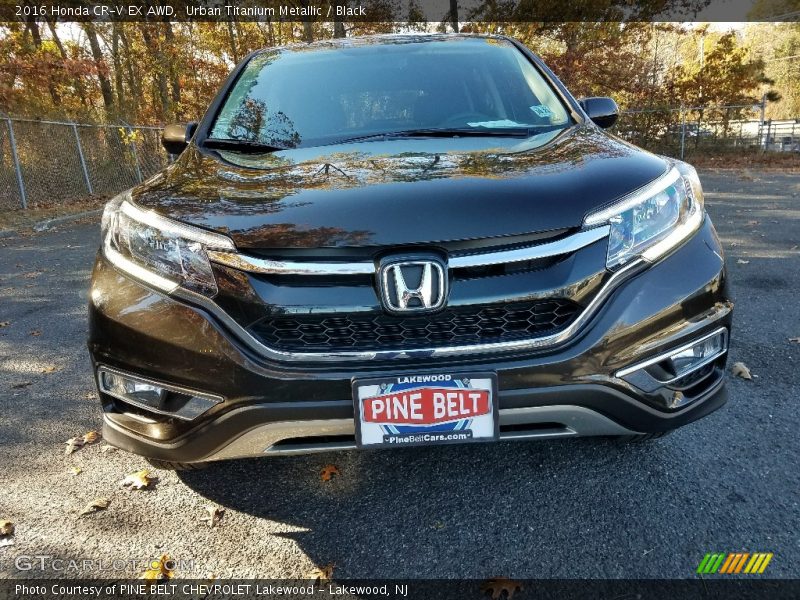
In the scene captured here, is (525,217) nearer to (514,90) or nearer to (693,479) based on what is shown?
(693,479)

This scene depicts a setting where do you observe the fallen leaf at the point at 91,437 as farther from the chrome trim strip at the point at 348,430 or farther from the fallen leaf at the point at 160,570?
the chrome trim strip at the point at 348,430

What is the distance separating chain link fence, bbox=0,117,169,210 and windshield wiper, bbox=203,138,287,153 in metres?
8.72

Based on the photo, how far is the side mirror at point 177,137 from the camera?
8.50 ft

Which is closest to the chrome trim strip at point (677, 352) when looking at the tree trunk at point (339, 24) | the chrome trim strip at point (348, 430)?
the chrome trim strip at point (348, 430)

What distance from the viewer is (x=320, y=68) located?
268 centimetres

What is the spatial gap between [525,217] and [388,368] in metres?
0.53

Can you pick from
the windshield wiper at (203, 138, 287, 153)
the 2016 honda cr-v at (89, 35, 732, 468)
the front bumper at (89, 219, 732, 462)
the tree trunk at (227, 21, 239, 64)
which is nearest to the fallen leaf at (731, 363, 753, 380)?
the 2016 honda cr-v at (89, 35, 732, 468)

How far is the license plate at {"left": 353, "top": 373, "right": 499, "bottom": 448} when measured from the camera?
4.63 feet

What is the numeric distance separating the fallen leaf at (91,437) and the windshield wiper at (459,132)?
5.35 feet

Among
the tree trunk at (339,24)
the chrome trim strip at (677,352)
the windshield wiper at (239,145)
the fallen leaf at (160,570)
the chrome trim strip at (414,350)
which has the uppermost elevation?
the tree trunk at (339,24)

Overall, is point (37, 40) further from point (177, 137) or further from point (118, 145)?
point (177, 137)

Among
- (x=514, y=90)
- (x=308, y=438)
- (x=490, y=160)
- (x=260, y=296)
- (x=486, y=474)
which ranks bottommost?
(x=486, y=474)

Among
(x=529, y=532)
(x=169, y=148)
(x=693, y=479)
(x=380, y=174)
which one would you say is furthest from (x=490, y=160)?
(x=169, y=148)

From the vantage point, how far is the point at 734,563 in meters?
1.57
